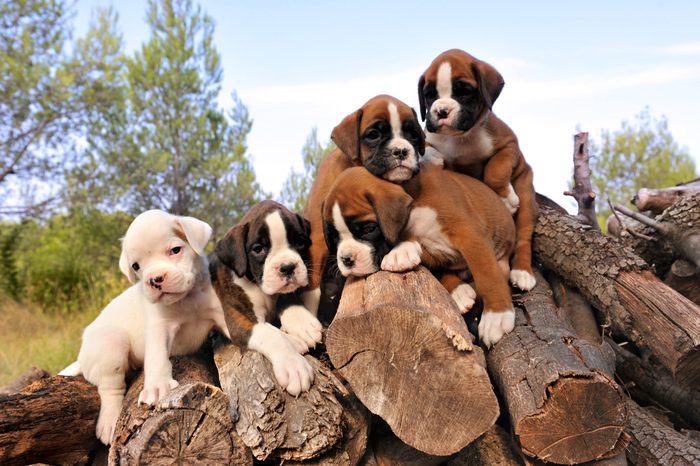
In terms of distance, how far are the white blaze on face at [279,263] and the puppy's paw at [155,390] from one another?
2.81 ft

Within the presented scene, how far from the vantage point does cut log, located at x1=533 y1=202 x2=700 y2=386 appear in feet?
14.3

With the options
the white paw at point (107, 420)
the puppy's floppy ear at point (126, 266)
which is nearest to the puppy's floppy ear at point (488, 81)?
the puppy's floppy ear at point (126, 266)

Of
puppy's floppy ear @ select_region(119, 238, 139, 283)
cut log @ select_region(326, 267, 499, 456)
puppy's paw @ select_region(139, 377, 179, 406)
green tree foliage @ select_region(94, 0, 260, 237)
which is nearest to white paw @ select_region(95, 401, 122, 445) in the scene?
puppy's paw @ select_region(139, 377, 179, 406)

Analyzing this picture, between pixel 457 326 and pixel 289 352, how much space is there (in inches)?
43.2

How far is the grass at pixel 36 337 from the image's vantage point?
477 inches

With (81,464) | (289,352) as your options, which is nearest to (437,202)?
(289,352)

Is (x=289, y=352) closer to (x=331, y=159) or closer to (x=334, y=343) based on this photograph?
(x=334, y=343)

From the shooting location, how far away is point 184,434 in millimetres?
3521

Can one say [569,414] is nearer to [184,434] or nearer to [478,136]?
[184,434]

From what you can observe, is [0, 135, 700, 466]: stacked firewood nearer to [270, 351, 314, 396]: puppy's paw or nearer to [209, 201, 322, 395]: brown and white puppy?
[270, 351, 314, 396]: puppy's paw

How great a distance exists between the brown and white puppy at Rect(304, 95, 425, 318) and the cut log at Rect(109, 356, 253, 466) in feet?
4.00

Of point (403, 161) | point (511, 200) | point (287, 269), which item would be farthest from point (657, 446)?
point (287, 269)

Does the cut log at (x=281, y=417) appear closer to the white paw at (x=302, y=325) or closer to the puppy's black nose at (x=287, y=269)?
the white paw at (x=302, y=325)

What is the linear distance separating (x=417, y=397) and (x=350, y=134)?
2096mm
